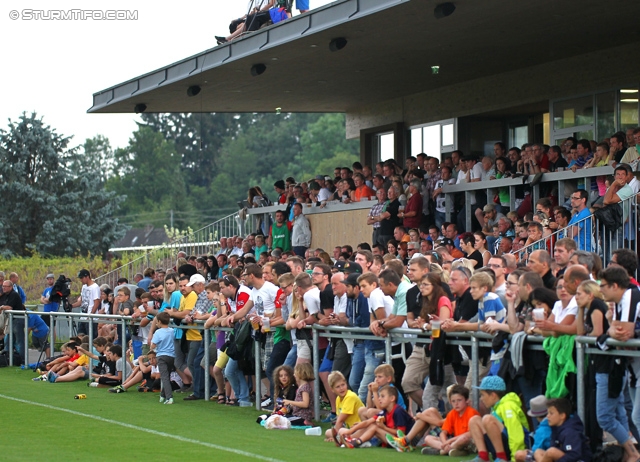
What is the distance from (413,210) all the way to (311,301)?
22.9 feet

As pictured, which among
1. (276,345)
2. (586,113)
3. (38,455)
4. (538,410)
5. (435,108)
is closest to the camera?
(538,410)

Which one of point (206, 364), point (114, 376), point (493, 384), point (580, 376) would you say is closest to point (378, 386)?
point (493, 384)

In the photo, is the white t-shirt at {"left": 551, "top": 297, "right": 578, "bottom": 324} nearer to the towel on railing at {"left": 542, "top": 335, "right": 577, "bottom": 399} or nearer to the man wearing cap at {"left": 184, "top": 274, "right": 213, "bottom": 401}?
the towel on railing at {"left": 542, "top": 335, "right": 577, "bottom": 399}

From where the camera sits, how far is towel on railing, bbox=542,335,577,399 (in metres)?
9.30

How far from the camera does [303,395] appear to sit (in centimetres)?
1241

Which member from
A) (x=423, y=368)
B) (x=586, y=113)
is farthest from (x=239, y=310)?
(x=586, y=113)

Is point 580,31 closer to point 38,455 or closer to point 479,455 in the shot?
point 479,455

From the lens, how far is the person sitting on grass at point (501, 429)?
9383 millimetres

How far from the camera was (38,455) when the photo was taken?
10500 mm

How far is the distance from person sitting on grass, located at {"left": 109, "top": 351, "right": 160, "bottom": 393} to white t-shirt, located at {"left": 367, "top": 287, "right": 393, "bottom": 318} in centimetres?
561

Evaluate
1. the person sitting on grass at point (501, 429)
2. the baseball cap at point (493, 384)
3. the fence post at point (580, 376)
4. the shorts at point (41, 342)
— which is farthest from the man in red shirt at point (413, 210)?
the fence post at point (580, 376)

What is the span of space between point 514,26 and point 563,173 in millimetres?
2675

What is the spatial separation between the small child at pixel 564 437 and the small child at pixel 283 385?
433 cm

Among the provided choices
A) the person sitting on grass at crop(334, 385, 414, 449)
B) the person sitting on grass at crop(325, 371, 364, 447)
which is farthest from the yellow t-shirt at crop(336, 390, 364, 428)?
the person sitting on grass at crop(334, 385, 414, 449)
